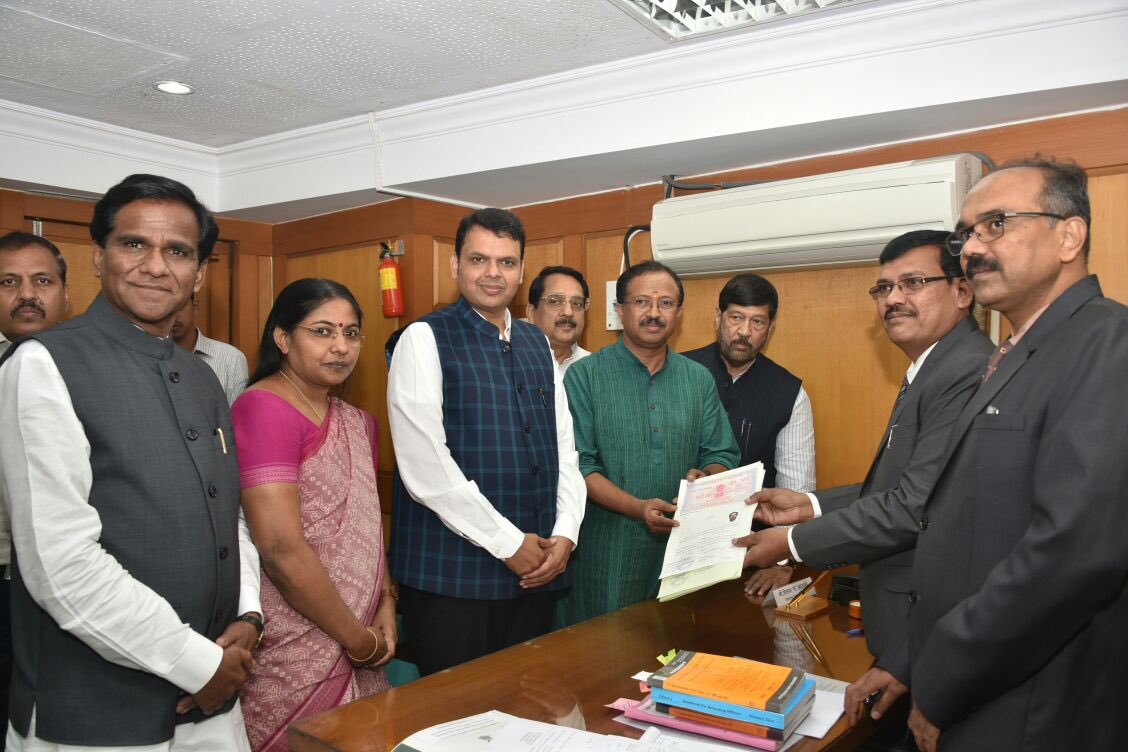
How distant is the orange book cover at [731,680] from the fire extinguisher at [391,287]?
2.52 m

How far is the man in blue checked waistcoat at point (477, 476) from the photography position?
83.4 inches

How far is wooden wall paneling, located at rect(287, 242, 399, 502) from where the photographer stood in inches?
155

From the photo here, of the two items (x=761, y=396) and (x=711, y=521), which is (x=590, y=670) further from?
(x=761, y=396)

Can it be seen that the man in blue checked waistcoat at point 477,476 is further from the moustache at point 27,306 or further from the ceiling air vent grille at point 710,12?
the moustache at point 27,306

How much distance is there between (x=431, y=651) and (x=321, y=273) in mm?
2547

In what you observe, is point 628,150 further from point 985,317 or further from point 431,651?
point 431,651

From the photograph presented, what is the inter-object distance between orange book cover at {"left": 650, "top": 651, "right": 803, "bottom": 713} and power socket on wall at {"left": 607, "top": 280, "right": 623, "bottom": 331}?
7.32ft

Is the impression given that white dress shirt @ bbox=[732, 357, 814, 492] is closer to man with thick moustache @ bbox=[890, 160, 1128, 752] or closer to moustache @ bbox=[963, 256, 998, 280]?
man with thick moustache @ bbox=[890, 160, 1128, 752]

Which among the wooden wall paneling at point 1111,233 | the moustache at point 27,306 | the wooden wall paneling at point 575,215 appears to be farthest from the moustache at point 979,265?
the moustache at point 27,306

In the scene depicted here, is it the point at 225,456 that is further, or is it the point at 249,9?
the point at 249,9

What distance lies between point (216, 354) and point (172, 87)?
1.01m

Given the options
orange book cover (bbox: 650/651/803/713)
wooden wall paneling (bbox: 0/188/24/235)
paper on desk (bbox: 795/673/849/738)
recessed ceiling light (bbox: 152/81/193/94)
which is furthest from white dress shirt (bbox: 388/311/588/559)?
wooden wall paneling (bbox: 0/188/24/235)

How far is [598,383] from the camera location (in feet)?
8.49

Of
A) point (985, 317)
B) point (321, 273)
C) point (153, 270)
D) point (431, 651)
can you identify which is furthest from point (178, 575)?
point (321, 273)
